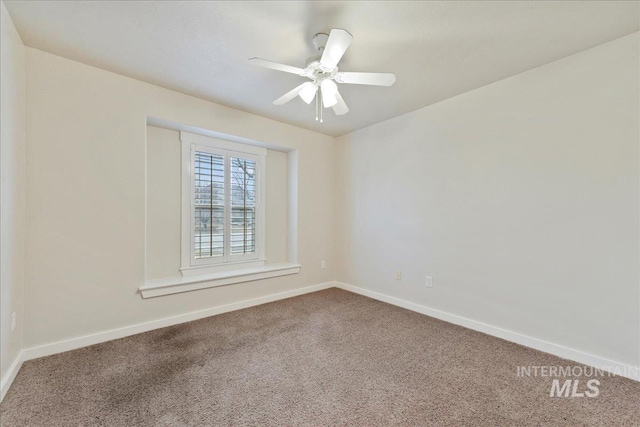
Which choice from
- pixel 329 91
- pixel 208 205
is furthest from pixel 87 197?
pixel 329 91

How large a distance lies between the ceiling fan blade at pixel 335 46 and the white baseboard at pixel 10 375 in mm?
2936

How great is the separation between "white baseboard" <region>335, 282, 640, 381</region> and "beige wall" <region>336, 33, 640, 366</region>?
0.04 meters

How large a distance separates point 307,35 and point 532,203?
237 centimetres

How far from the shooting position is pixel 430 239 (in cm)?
311

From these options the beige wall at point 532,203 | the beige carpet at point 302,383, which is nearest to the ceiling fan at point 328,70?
the beige wall at point 532,203

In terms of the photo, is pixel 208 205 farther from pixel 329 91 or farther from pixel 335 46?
pixel 335 46

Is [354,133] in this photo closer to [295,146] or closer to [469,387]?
[295,146]

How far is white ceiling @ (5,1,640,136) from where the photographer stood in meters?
1.71

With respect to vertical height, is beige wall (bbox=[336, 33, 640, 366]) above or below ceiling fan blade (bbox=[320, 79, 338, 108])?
below

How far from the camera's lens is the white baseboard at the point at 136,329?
2.14 meters

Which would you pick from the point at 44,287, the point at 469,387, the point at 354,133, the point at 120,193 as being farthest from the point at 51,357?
the point at 354,133

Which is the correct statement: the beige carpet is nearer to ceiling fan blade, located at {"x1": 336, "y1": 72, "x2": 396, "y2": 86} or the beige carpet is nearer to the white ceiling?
ceiling fan blade, located at {"x1": 336, "y1": 72, "x2": 396, "y2": 86}

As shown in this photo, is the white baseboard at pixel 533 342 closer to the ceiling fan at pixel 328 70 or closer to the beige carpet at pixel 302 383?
the beige carpet at pixel 302 383

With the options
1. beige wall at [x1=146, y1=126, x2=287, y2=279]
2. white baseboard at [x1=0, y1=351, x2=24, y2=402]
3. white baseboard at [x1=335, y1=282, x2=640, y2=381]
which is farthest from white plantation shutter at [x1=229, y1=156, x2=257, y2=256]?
white baseboard at [x1=335, y1=282, x2=640, y2=381]
